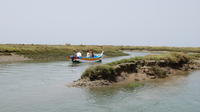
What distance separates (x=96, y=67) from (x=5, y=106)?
8040 mm

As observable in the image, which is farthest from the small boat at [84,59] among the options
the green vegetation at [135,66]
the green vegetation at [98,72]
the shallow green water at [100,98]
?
the green vegetation at [98,72]

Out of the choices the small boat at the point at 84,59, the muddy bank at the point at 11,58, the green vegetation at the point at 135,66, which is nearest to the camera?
the green vegetation at the point at 135,66

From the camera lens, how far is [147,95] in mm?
17000

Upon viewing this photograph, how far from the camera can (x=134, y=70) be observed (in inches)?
930

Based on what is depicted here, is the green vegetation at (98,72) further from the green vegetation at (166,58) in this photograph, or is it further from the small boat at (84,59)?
Answer: the small boat at (84,59)

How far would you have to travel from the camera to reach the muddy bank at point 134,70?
64.9 ft

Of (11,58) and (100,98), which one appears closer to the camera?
(100,98)

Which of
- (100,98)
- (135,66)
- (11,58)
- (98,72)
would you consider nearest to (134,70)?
(135,66)

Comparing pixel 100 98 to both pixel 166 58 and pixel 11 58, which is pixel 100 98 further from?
pixel 11 58

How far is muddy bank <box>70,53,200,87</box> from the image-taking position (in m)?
19.8

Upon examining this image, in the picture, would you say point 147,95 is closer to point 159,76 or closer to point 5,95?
point 159,76

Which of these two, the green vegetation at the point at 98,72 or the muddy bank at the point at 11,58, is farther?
the muddy bank at the point at 11,58

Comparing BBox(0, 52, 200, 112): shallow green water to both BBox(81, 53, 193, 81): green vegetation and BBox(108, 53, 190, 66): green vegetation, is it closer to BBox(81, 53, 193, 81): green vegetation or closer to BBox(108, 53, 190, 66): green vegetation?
BBox(81, 53, 193, 81): green vegetation

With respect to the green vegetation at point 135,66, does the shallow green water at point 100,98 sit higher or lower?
lower
